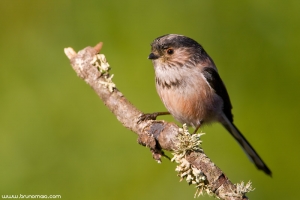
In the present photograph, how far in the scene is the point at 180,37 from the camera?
484 centimetres

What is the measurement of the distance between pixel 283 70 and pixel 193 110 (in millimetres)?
1198

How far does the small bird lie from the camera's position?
4656 mm

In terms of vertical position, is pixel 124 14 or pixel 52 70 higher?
pixel 124 14

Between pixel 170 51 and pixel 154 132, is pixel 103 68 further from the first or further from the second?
pixel 154 132

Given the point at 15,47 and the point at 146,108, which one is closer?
the point at 146,108

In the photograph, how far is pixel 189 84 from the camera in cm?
A: 466

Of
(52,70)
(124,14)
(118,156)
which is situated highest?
(124,14)

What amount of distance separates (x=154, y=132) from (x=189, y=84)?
94 cm

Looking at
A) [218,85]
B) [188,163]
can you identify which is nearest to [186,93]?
[218,85]

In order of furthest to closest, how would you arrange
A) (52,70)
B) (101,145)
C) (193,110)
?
(52,70), (101,145), (193,110)

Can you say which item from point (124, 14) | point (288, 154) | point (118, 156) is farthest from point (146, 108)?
point (288, 154)

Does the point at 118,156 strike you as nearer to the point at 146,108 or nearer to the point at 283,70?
the point at 146,108

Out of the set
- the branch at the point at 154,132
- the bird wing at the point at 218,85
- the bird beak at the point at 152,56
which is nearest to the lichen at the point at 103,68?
the branch at the point at 154,132

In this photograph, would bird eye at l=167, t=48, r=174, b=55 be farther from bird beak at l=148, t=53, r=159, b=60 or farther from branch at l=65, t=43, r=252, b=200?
branch at l=65, t=43, r=252, b=200
